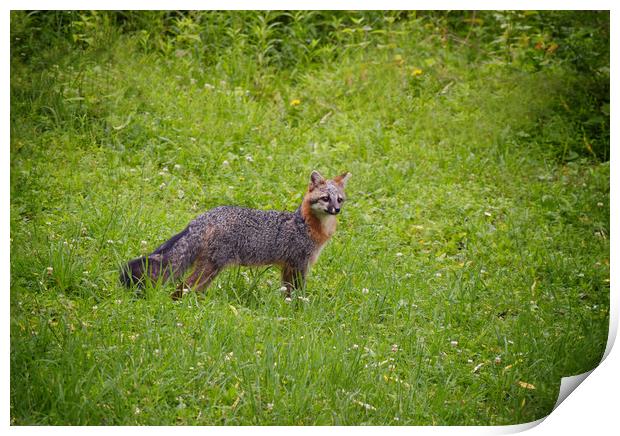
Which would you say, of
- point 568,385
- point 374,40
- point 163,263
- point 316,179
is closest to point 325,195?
point 316,179

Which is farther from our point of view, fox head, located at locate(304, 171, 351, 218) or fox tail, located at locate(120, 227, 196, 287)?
fox head, located at locate(304, 171, 351, 218)

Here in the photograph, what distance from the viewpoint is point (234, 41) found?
5.35 m

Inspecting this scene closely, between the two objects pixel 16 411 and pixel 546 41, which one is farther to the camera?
pixel 546 41

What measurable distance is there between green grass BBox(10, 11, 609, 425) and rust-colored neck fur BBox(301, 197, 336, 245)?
24 cm

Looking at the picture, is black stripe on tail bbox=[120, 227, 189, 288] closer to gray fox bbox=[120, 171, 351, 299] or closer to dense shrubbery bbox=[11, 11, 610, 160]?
gray fox bbox=[120, 171, 351, 299]

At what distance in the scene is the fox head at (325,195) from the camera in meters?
4.88

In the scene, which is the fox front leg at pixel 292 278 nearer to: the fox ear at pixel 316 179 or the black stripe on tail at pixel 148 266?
the fox ear at pixel 316 179

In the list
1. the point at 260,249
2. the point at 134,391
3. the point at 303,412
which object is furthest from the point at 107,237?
the point at 303,412

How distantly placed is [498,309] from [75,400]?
2.46 m

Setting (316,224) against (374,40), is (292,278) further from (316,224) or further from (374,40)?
(374,40)

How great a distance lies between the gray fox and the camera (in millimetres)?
4625

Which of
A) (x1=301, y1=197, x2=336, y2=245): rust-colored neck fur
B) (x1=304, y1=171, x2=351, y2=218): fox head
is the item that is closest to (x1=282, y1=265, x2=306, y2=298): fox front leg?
(x1=301, y1=197, x2=336, y2=245): rust-colored neck fur

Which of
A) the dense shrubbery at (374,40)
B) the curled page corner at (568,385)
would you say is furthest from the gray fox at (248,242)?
the curled page corner at (568,385)

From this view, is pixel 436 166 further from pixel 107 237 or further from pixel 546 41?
pixel 107 237
